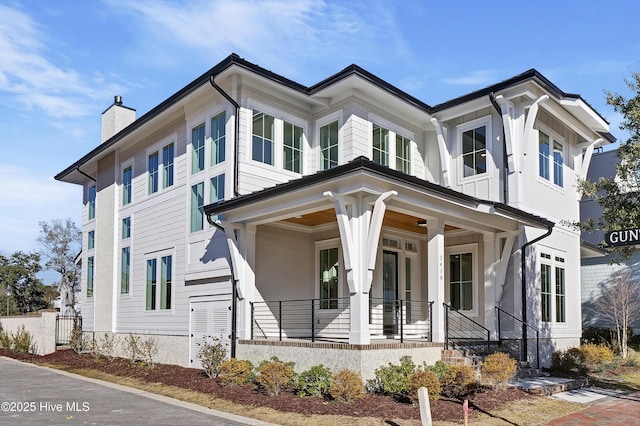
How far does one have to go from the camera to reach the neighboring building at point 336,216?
557 inches

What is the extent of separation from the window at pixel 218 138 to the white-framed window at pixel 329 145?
2.67m

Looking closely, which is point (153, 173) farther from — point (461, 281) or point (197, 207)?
point (461, 281)

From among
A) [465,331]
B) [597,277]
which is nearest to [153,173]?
[465,331]

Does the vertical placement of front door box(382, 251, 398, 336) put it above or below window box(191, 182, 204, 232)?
below

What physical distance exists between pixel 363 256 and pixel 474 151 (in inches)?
257

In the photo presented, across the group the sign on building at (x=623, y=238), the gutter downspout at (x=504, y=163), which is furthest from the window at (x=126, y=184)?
the sign on building at (x=623, y=238)

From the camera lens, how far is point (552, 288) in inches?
666

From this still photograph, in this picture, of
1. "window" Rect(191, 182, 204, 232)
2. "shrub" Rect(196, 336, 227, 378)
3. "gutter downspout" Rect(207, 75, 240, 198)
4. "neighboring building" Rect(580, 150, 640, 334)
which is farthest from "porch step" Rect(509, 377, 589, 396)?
"neighboring building" Rect(580, 150, 640, 334)

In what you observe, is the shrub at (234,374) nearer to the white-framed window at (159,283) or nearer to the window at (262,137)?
the white-framed window at (159,283)

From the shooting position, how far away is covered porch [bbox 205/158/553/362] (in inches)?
458

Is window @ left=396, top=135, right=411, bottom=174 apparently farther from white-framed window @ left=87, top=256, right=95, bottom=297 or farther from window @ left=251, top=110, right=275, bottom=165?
white-framed window @ left=87, top=256, right=95, bottom=297

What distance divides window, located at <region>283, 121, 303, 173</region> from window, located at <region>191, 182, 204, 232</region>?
244 cm

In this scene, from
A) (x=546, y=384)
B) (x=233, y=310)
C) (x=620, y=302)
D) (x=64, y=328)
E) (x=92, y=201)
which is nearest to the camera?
(x=546, y=384)

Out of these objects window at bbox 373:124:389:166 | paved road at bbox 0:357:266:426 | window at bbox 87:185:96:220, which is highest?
window at bbox 373:124:389:166
